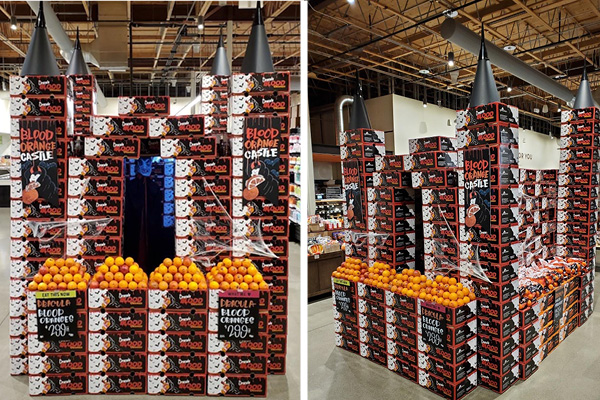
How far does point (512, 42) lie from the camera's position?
9.75 metres

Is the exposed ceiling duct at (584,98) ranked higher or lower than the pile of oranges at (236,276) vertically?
higher

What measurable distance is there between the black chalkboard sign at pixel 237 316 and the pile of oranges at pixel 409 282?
5.67 ft

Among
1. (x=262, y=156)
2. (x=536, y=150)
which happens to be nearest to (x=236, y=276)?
(x=262, y=156)

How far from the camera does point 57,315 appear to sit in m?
3.18

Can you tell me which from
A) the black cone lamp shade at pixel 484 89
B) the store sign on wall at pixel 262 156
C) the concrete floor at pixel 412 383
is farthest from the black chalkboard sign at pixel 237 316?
the black cone lamp shade at pixel 484 89

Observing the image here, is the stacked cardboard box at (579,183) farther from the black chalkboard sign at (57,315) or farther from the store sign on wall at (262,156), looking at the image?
the black chalkboard sign at (57,315)

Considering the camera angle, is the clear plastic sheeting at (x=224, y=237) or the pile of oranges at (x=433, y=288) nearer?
the clear plastic sheeting at (x=224, y=237)

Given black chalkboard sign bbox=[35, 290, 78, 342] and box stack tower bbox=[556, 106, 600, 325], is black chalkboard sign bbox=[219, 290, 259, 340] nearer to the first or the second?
black chalkboard sign bbox=[35, 290, 78, 342]

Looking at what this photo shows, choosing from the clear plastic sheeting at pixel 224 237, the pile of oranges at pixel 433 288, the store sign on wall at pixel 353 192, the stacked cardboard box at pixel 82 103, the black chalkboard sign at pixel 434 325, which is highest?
the stacked cardboard box at pixel 82 103

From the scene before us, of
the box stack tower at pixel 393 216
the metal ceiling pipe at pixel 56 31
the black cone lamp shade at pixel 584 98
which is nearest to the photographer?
the box stack tower at pixel 393 216

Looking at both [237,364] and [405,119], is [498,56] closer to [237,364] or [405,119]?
[405,119]

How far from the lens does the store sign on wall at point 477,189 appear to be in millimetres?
3924

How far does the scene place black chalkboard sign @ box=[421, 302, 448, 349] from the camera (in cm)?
391

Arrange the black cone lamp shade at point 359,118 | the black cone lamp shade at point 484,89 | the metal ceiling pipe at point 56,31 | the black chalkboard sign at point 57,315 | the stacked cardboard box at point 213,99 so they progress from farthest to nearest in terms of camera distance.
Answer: the metal ceiling pipe at point 56,31
the black cone lamp shade at point 359,118
the stacked cardboard box at point 213,99
the black cone lamp shade at point 484,89
the black chalkboard sign at point 57,315
